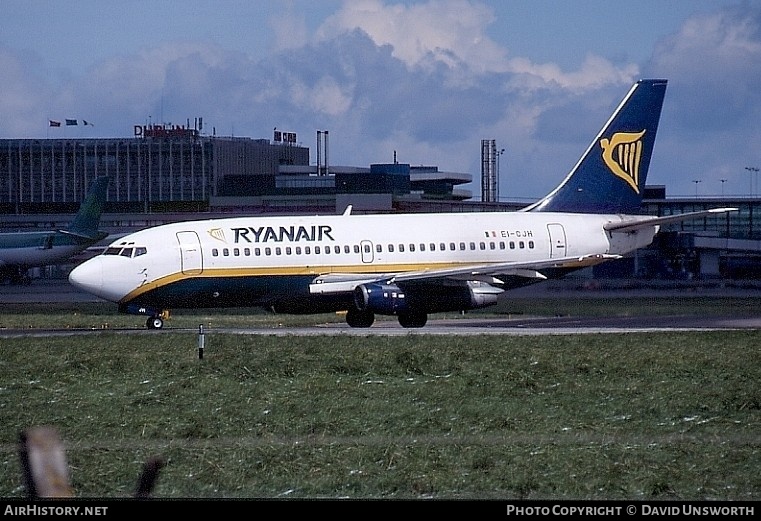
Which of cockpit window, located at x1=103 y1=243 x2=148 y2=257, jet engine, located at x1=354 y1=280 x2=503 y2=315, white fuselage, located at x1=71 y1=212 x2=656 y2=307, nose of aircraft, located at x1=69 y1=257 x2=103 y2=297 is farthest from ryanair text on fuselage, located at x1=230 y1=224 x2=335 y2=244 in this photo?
nose of aircraft, located at x1=69 y1=257 x2=103 y2=297

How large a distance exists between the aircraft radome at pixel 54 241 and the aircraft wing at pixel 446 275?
45.1 m

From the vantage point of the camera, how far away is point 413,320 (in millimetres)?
40375

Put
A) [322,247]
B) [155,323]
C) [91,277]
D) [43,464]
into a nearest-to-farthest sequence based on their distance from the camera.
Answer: [43,464], [91,277], [155,323], [322,247]

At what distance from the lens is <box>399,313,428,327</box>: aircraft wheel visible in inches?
1576

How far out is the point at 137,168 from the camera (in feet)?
417

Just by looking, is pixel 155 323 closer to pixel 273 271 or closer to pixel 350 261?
pixel 273 271

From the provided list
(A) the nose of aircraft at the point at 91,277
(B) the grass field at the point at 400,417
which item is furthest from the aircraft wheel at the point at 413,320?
(B) the grass field at the point at 400,417

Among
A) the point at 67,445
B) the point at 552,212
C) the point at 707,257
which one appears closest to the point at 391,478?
the point at 67,445

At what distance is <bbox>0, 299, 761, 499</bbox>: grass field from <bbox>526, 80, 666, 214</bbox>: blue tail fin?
15.8m

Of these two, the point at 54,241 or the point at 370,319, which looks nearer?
the point at 370,319

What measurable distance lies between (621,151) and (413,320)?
10929 millimetres

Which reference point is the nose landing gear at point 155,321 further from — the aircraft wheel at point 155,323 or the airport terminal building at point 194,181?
the airport terminal building at point 194,181

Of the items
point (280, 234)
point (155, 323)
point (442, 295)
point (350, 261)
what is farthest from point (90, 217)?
point (442, 295)
